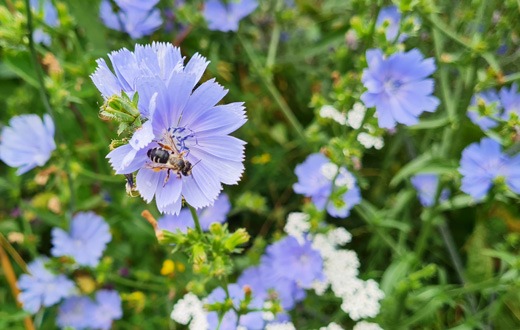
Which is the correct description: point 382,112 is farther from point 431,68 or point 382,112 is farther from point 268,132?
point 268,132

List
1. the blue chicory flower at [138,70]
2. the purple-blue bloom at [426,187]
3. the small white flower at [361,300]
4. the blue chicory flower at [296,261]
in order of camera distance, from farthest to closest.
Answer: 1. the purple-blue bloom at [426,187]
2. the blue chicory flower at [296,261]
3. the small white flower at [361,300]
4. the blue chicory flower at [138,70]

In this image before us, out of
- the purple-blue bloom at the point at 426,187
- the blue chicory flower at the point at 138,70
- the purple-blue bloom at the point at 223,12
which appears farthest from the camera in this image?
the purple-blue bloom at the point at 223,12

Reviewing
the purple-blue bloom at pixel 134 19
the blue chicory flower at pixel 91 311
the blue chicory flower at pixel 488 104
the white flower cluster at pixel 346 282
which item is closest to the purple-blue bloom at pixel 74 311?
the blue chicory flower at pixel 91 311

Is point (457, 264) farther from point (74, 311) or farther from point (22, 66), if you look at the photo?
point (22, 66)

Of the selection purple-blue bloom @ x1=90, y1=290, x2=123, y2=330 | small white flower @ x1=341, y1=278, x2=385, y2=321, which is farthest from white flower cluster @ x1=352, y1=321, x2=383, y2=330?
purple-blue bloom @ x1=90, y1=290, x2=123, y2=330

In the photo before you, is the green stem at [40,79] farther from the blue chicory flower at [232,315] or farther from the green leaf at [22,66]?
the blue chicory flower at [232,315]

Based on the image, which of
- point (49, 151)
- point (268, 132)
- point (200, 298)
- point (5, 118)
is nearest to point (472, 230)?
point (268, 132)

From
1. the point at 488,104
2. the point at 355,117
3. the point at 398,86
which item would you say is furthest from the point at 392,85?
the point at 488,104
